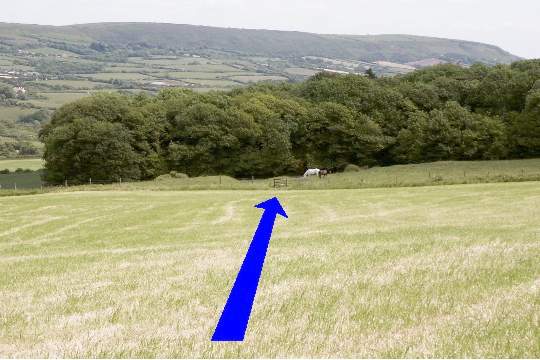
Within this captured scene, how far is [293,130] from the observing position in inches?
4429

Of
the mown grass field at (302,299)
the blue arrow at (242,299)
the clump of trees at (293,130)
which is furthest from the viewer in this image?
the clump of trees at (293,130)

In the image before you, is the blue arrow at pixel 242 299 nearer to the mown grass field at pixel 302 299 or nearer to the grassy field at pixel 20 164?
the mown grass field at pixel 302 299

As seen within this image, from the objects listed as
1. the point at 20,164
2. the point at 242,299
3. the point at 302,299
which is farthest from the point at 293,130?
the point at 242,299

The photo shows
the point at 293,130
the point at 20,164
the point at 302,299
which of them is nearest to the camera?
the point at 302,299

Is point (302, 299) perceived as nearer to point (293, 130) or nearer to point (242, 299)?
point (242, 299)

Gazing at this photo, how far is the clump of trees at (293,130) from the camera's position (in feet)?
330

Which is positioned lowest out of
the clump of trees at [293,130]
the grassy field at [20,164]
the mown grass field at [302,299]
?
the grassy field at [20,164]

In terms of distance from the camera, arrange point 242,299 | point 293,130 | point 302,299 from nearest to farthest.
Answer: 1. point 242,299
2. point 302,299
3. point 293,130

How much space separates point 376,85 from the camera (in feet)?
406

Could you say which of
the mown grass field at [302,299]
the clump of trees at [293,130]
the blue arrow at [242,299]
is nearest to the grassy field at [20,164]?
the clump of trees at [293,130]

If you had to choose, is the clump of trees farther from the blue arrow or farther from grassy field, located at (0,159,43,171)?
the blue arrow

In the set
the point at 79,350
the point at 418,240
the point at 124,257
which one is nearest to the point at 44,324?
the point at 79,350

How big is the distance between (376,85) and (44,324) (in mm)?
119169

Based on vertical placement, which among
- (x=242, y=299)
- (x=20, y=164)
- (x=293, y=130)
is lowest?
(x=20, y=164)
